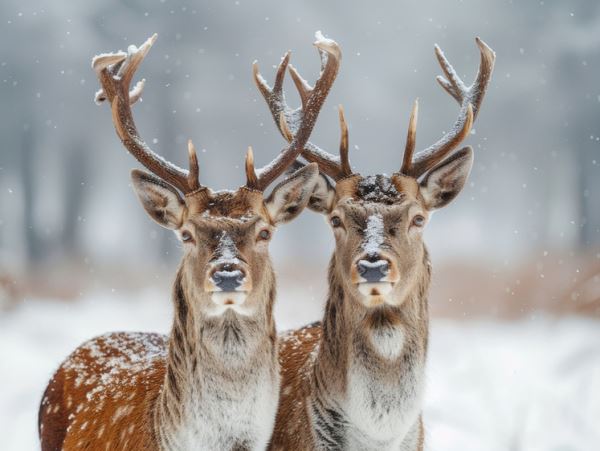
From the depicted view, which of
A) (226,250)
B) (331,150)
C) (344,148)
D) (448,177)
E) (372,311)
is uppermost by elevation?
(331,150)

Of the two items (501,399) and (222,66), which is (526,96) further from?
(501,399)

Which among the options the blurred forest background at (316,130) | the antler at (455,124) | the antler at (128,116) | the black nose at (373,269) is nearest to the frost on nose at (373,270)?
the black nose at (373,269)

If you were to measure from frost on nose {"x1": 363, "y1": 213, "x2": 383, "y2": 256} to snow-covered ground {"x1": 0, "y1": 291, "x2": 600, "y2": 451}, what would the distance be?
3915mm

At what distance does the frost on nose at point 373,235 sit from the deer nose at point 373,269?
0.06 m

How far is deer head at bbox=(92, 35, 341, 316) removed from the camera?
4074 mm

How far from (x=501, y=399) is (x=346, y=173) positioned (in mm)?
6028

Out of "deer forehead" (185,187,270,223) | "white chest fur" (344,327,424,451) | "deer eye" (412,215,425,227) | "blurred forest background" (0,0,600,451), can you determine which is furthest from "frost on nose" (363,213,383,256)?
"blurred forest background" (0,0,600,451)

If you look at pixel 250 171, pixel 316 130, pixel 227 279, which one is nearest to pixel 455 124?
pixel 250 171

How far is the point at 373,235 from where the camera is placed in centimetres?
435

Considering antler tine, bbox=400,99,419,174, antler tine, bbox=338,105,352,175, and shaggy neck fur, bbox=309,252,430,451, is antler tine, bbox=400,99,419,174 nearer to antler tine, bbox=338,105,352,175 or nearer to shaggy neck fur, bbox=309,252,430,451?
antler tine, bbox=338,105,352,175

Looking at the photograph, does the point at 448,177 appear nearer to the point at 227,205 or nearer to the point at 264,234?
the point at 264,234

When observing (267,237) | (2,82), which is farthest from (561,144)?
(267,237)

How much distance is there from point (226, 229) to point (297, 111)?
4.52 feet

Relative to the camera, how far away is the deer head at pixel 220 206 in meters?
4.07
